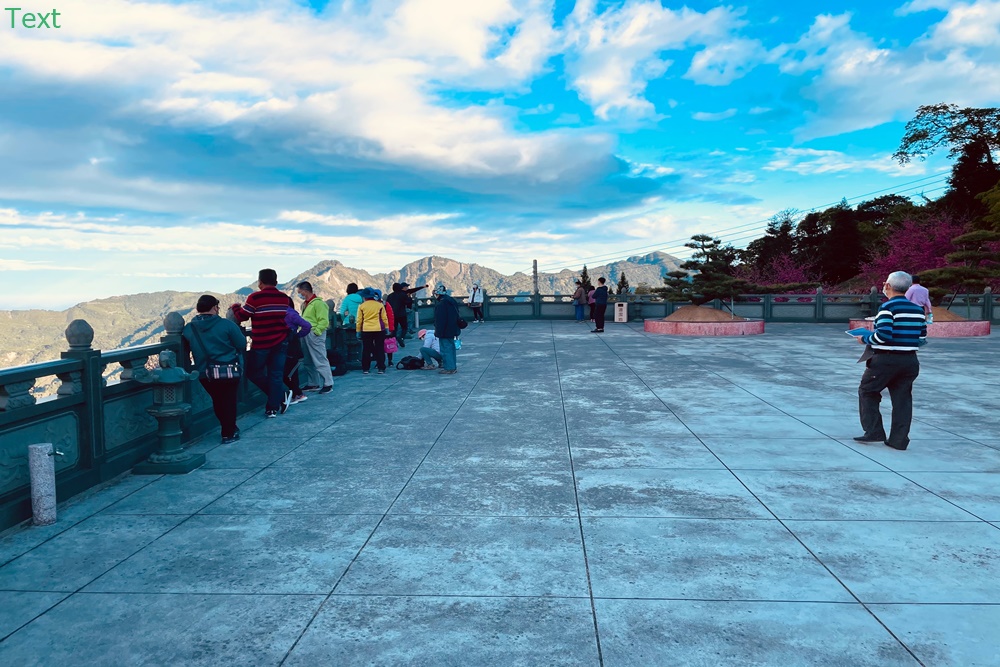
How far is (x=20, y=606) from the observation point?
11.3ft

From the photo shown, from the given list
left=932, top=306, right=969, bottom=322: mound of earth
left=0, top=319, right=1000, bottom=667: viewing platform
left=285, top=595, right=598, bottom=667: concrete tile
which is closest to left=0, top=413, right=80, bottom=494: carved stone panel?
left=0, top=319, right=1000, bottom=667: viewing platform

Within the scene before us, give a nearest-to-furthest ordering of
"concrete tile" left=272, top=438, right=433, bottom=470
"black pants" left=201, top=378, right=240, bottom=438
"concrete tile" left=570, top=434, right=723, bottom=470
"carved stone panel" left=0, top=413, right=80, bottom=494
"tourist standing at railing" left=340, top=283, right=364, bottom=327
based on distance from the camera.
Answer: "carved stone panel" left=0, top=413, right=80, bottom=494 < "concrete tile" left=570, top=434, right=723, bottom=470 < "concrete tile" left=272, top=438, right=433, bottom=470 < "black pants" left=201, top=378, right=240, bottom=438 < "tourist standing at railing" left=340, top=283, right=364, bottom=327

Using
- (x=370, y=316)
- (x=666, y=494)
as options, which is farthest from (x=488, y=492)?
(x=370, y=316)

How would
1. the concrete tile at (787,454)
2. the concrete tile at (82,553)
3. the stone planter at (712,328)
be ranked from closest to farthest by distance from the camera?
1. the concrete tile at (82,553)
2. the concrete tile at (787,454)
3. the stone planter at (712,328)

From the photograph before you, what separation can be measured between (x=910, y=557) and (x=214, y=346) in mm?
6524

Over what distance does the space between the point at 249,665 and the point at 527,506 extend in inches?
96.9

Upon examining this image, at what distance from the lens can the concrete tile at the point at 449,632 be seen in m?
2.89

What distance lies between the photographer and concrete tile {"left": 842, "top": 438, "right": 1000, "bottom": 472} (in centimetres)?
588

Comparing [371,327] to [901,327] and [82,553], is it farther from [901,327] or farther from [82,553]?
[901,327]

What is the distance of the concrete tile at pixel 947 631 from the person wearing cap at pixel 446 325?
349 inches

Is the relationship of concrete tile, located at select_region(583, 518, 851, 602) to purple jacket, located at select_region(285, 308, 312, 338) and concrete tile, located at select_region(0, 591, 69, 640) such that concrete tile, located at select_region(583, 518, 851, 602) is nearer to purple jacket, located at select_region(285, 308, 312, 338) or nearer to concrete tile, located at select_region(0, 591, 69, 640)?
concrete tile, located at select_region(0, 591, 69, 640)

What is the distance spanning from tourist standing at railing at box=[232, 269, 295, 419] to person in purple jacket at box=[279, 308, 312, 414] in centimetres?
21

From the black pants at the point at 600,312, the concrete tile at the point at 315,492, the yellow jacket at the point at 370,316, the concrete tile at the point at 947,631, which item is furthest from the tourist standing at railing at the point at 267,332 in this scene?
the black pants at the point at 600,312

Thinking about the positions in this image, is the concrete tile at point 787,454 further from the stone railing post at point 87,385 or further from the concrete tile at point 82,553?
the stone railing post at point 87,385
